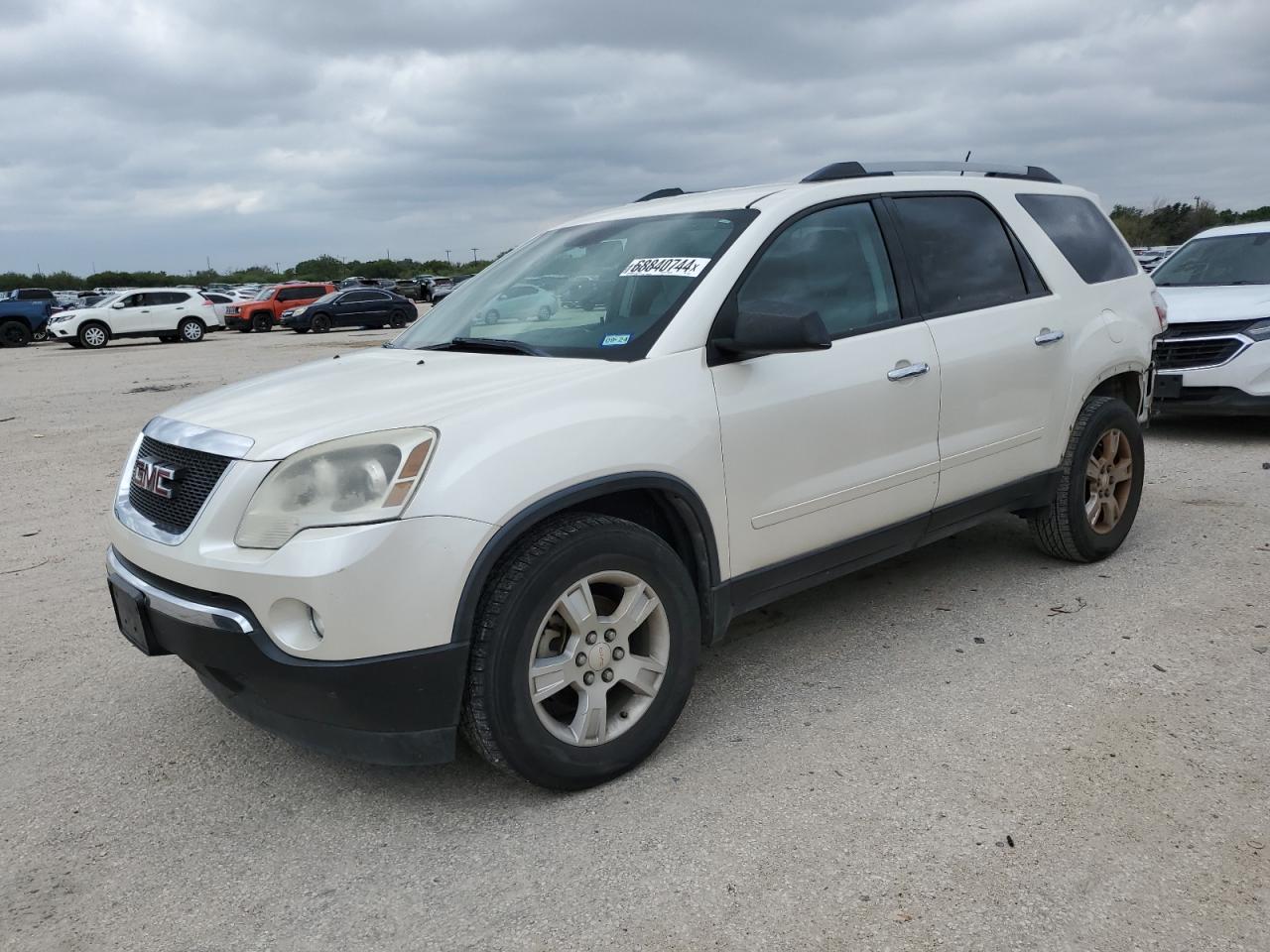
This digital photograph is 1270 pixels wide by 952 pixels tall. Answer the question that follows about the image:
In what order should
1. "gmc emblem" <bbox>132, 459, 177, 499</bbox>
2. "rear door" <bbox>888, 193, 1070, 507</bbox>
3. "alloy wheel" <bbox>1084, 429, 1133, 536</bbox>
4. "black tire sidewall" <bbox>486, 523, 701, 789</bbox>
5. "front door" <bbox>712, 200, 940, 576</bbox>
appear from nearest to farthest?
"black tire sidewall" <bbox>486, 523, 701, 789</bbox> → "gmc emblem" <bbox>132, 459, 177, 499</bbox> → "front door" <bbox>712, 200, 940, 576</bbox> → "rear door" <bbox>888, 193, 1070, 507</bbox> → "alloy wheel" <bbox>1084, 429, 1133, 536</bbox>

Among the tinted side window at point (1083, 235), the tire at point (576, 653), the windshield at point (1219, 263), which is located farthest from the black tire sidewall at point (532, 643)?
the windshield at point (1219, 263)

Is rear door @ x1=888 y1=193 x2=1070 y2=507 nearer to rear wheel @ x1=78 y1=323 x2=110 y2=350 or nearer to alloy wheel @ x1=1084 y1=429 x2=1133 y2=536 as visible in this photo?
alloy wheel @ x1=1084 y1=429 x2=1133 y2=536

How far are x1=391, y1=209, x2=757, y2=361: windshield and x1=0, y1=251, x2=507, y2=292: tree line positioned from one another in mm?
80677

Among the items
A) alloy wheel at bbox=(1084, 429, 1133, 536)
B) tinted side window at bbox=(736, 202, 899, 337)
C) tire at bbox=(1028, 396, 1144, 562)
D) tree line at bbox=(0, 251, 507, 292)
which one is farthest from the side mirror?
tree line at bbox=(0, 251, 507, 292)

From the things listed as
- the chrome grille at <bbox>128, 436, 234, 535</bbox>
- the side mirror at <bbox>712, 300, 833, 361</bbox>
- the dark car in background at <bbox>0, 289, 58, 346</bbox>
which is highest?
the dark car in background at <bbox>0, 289, 58, 346</bbox>

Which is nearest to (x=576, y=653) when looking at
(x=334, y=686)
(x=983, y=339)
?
(x=334, y=686)

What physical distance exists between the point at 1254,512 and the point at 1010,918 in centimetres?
442

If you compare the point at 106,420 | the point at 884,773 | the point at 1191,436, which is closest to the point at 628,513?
the point at 884,773

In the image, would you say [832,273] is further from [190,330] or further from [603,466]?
[190,330]

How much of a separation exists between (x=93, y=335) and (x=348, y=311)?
7493 millimetres

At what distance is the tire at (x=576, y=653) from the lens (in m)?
2.78

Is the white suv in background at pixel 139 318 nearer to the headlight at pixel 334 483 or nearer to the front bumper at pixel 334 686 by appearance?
the front bumper at pixel 334 686

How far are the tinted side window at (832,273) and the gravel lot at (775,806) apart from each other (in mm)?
1341

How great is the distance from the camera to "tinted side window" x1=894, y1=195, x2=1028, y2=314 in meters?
4.06
